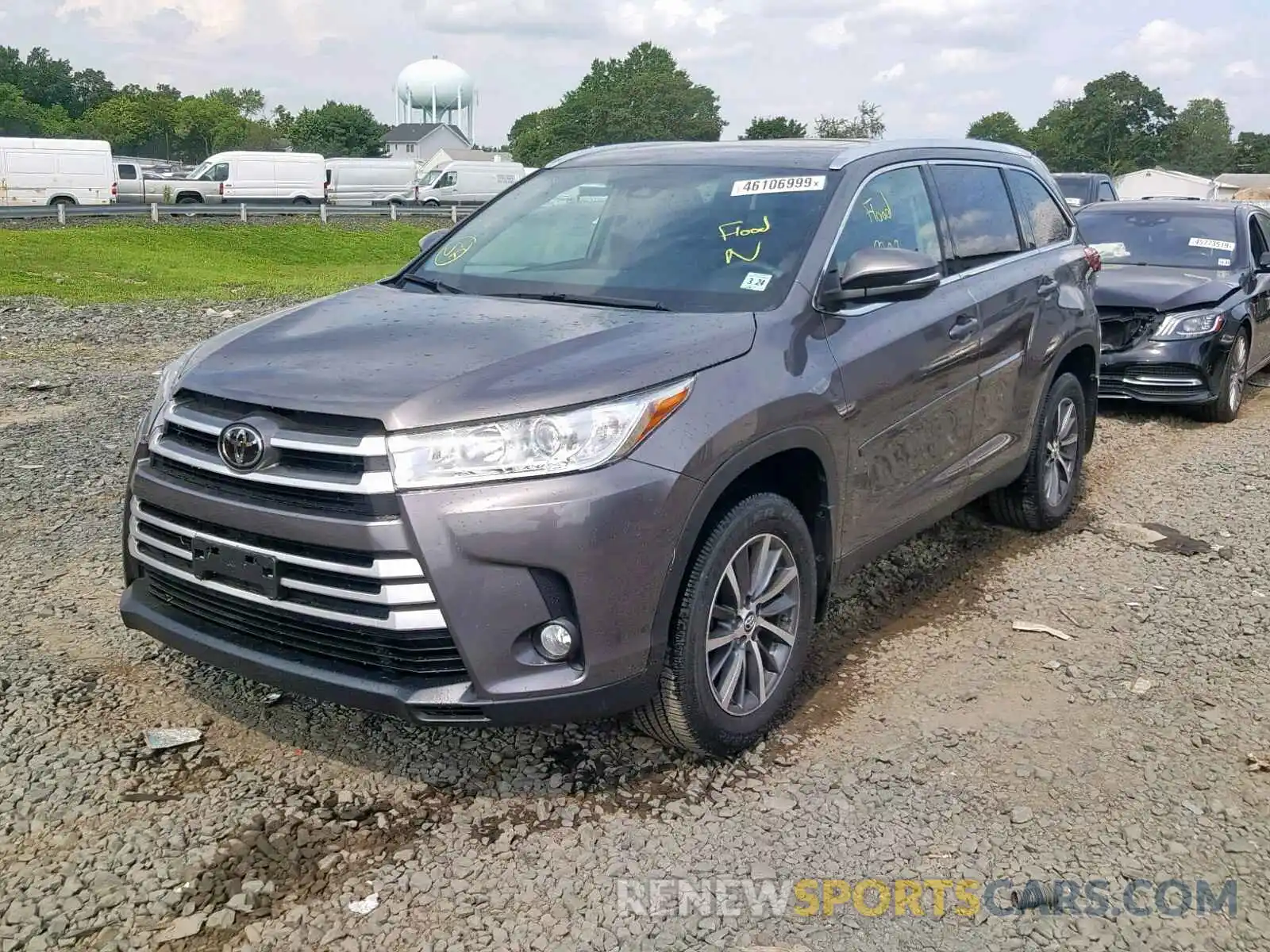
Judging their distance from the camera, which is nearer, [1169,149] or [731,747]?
[731,747]

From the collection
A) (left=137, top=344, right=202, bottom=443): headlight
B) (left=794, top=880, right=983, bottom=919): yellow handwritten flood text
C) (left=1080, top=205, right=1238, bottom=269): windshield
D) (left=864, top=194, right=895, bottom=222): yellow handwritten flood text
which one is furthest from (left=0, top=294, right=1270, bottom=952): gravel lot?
(left=1080, top=205, right=1238, bottom=269): windshield

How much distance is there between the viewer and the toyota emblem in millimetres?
3133

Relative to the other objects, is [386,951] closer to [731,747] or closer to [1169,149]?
[731,747]

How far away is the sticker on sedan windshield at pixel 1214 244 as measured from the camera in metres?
9.73

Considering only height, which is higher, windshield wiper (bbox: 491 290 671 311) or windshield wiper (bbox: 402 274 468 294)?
windshield wiper (bbox: 402 274 468 294)

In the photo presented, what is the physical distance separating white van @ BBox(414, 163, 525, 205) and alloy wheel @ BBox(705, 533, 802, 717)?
39.1 meters

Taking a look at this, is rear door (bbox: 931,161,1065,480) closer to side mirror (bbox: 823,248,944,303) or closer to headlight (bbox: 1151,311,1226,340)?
side mirror (bbox: 823,248,944,303)

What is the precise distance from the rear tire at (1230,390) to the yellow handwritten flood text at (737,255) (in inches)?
246

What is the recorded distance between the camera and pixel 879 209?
14.5 feet

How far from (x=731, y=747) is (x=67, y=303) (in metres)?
14.3

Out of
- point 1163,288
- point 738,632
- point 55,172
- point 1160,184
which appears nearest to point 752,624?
point 738,632

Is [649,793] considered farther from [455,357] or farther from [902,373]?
[902,373]

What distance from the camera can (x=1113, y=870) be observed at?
313cm

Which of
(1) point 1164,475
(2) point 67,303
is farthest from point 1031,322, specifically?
(2) point 67,303
